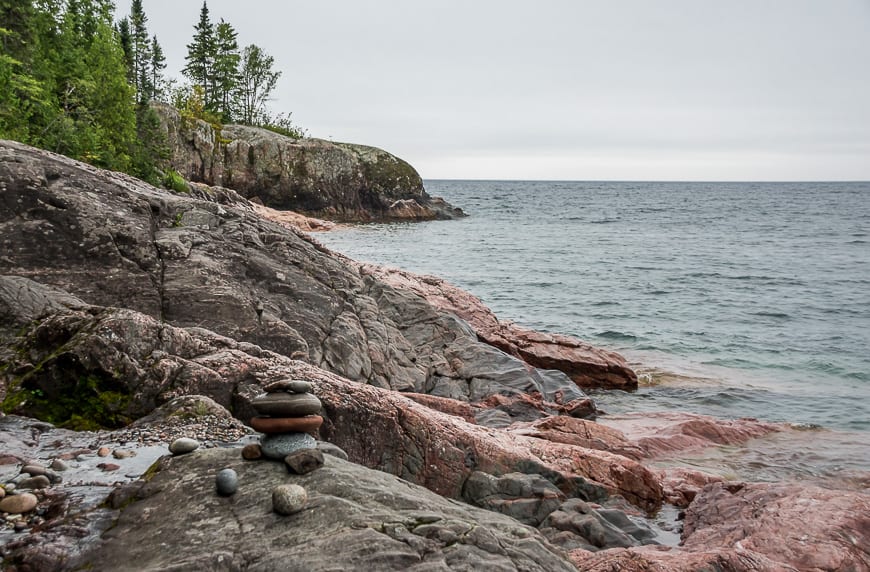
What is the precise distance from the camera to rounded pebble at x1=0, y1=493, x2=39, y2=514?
189 inches

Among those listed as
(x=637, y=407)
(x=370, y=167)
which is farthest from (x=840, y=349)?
(x=370, y=167)

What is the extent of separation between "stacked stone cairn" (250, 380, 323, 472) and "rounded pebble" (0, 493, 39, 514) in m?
1.69

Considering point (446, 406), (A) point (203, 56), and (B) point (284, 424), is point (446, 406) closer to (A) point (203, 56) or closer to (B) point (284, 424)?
(B) point (284, 424)

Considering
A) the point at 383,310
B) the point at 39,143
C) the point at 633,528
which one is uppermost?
the point at 39,143

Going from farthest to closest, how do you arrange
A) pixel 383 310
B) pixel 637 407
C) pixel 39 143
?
pixel 39 143 < pixel 637 407 < pixel 383 310

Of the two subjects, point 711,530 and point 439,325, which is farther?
point 439,325

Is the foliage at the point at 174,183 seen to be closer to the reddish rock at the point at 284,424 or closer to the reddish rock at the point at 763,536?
the reddish rock at the point at 284,424

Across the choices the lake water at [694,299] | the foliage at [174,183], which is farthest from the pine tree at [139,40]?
the foliage at [174,183]

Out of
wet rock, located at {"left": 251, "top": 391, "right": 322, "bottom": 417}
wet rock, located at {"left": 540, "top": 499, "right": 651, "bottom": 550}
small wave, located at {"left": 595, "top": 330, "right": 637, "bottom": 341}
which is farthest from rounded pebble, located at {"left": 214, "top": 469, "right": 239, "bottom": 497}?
small wave, located at {"left": 595, "top": 330, "right": 637, "bottom": 341}

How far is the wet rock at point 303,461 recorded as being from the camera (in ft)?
17.3

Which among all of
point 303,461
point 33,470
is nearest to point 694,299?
point 303,461

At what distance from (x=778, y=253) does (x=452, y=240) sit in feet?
83.4

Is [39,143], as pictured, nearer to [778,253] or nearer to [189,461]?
[189,461]

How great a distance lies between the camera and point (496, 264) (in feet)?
137
